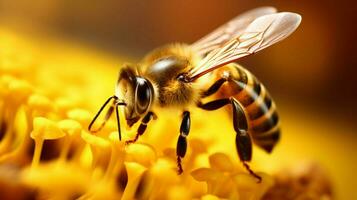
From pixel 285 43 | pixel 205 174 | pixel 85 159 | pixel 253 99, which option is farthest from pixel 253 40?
pixel 285 43

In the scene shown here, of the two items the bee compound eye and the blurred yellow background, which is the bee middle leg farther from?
the blurred yellow background

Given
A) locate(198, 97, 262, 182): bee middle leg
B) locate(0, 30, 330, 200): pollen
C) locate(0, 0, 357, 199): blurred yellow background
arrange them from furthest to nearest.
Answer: locate(0, 0, 357, 199): blurred yellow background
locate(198, 97, 262, 182): bee middle leg
locate(0, 30, 330, 200): pollen

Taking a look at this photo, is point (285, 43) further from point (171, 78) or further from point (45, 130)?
point (45, 130)

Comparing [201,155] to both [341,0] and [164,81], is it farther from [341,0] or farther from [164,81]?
[341,0]

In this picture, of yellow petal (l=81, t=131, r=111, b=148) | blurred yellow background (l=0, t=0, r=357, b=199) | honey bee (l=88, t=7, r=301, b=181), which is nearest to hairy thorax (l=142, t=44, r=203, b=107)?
honey bee (l=88, t=7, r=301, b=181)

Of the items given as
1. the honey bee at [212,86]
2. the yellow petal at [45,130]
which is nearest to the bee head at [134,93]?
the honey bee at [212,86]

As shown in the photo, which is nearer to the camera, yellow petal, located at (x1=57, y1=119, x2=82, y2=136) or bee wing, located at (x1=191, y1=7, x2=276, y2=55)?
yellow petal, located at (x1=57, y1=119, x2=82, y2=136)

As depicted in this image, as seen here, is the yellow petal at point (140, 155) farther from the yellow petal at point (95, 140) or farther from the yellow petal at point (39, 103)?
the yellow petal at point (39, 103)
